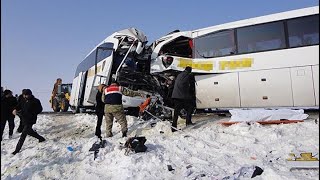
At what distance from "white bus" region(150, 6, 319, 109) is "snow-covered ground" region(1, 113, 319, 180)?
1.44 meters

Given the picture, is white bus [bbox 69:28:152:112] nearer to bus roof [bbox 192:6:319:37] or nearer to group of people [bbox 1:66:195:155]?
group of people [bbox 1:66:195:155]

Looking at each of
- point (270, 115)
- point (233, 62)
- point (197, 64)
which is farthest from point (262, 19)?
point (270, 115)

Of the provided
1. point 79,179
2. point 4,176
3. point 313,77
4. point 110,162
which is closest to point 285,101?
point 313,77

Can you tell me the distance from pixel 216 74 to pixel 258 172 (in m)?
5.74

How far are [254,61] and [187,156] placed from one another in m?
4.80

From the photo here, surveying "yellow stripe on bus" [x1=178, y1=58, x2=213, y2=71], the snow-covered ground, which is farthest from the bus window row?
the snow-covered ground

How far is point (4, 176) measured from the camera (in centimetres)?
695

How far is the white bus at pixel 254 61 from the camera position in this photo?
9977 mm

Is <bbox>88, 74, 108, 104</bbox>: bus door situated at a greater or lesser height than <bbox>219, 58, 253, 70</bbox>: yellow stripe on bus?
lesser

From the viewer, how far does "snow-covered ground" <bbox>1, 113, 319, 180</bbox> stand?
625 centimetres

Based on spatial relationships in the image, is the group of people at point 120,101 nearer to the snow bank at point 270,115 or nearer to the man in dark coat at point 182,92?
the man in dark coat at point 182,92

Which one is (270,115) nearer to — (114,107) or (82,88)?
(114,107)

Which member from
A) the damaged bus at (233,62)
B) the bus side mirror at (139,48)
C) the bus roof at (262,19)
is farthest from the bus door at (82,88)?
the bus roof at (262,19)

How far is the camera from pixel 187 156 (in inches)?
280
